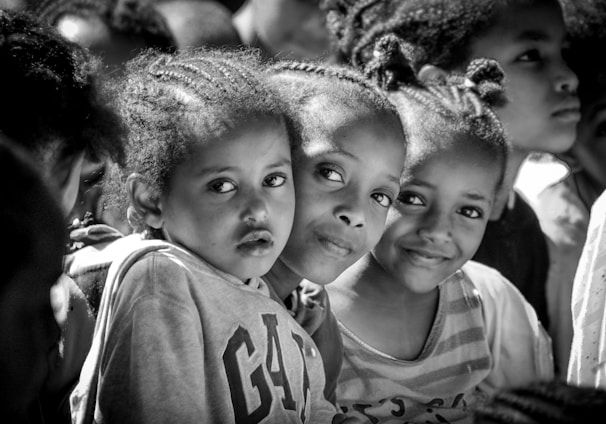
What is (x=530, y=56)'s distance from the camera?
10.1ft

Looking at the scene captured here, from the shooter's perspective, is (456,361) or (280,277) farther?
(456,361)

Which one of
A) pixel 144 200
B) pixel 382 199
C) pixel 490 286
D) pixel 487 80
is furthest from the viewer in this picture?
pixel 490 286

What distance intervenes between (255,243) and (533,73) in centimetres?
170

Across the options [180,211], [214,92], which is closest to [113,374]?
[180,211]

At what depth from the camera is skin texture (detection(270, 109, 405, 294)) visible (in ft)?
6.67

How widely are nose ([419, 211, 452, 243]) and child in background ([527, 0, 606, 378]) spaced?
3.41ft

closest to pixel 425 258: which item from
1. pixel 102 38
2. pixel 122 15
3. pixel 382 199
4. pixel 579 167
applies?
pixel 382 199

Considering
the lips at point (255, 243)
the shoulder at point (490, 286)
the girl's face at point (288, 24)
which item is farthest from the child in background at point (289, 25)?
the lips at point (255, 243)

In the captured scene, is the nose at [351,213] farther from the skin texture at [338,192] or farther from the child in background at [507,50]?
the child in background at [507,50]

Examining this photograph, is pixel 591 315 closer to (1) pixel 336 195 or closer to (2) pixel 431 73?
(1) pixel 336 195

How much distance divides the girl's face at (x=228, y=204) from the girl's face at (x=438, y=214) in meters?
0.65

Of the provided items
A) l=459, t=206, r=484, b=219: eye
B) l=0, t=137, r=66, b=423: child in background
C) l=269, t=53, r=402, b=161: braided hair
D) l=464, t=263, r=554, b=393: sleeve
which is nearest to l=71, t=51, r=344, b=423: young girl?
l=269, t=53, r=402, b=161: braided hair

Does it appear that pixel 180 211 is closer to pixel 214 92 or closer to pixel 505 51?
pixel 214 92

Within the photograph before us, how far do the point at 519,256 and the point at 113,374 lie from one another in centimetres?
205
